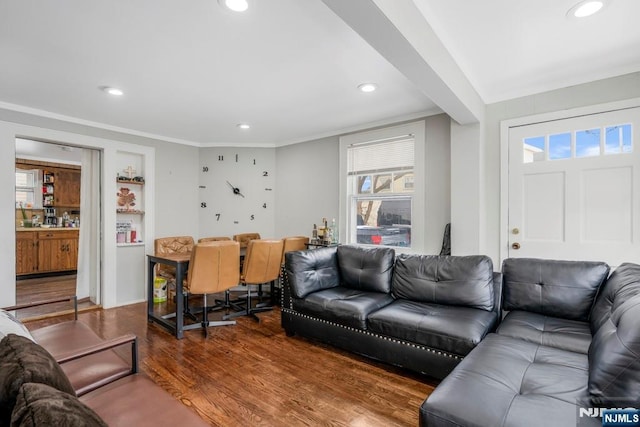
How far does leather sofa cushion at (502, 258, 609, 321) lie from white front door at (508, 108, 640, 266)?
37 cm

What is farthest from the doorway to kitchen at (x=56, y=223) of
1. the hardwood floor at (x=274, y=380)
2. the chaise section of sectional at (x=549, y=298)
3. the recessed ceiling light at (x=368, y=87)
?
the chaise section of sectional at (x=549, y=298)

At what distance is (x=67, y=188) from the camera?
6.82 m

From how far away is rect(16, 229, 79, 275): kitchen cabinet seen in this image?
5883 millimetres

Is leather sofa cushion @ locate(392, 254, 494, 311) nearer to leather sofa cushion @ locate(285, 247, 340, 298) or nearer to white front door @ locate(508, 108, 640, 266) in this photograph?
white front door @ locate(508, 108, 640, 266)

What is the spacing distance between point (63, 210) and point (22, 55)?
5.79 metres

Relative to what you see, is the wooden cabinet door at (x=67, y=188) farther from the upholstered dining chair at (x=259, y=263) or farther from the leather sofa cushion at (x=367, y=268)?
the leather sofa cushion at (x=367, y=268)

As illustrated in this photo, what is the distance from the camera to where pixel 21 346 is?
1.05 meters

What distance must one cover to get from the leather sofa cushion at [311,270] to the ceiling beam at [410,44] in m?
1.95

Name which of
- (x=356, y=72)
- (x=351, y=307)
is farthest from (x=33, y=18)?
(x=351, y=307)

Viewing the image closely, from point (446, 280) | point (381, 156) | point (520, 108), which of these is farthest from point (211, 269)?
point (520, 108)

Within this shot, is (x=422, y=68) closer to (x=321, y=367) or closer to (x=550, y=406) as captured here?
(x=550, y=406)

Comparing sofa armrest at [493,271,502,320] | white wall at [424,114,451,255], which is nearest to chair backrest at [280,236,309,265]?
white wall at [424,114,451,255]

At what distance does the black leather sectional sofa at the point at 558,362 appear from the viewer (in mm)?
1248

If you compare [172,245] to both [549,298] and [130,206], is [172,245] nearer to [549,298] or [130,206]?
[130,206]
